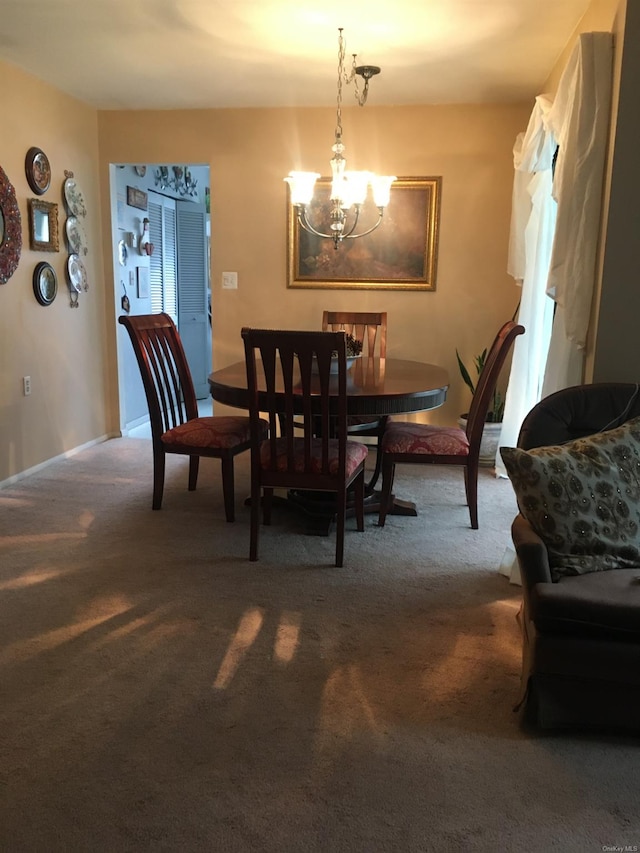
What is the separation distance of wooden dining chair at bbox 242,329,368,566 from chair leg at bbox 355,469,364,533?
6.9 inches

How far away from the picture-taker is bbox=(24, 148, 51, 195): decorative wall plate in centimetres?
397

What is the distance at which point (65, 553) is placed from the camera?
292 centimetres

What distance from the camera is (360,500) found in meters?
3.16

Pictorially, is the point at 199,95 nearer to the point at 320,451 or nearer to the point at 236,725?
the point at 320,451

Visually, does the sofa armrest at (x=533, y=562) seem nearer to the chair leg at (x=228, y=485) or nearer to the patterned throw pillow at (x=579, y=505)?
the patterned throw pillow at (x=579, y=505)

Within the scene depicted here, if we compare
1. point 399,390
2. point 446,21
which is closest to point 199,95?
point 446,21

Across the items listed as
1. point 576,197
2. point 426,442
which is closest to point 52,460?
point 426,442

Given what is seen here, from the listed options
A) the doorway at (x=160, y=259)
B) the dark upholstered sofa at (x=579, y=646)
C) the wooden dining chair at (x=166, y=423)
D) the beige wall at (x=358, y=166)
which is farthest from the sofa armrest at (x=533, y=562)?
the doorway at (x=160, y=259)

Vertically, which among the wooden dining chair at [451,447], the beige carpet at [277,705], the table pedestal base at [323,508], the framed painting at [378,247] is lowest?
the beige carpet at [277,705]

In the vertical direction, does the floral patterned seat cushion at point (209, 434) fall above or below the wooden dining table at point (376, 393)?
below

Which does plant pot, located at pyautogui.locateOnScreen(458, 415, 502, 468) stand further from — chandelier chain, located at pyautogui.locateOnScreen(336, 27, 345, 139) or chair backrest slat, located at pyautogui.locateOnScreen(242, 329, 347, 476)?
chandelier chain, located at pyautogui.locateOnScreen(336, 27, 345, 139)

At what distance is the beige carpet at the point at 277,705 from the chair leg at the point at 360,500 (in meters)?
0.08

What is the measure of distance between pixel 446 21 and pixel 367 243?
1.67 metres

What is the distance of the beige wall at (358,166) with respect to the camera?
4457 mm
